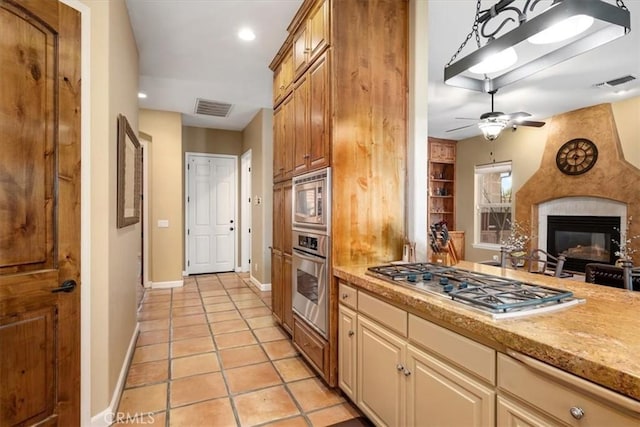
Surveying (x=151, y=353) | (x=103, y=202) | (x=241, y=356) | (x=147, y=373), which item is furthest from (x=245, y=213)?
(x=103, y=202)

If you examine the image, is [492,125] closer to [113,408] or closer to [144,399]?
[144,399]

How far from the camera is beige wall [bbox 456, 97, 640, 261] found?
473 centimetres

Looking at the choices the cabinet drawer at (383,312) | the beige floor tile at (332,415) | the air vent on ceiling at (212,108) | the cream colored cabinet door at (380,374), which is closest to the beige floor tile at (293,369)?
the beige floor tile at (332,415)

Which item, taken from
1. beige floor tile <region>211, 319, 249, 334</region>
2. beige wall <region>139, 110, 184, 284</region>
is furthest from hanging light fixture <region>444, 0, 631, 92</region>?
beige wall <region>139, 110, 184, 284</region>

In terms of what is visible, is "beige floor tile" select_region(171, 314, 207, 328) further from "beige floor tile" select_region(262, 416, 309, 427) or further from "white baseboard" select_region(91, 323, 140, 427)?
"beige floor tile" select_region(262, 416, 309, 427)

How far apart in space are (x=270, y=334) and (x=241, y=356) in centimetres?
53

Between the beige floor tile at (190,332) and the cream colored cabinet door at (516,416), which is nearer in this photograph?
the cream colored cabinet door at (516,416)

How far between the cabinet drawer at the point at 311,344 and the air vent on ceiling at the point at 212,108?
11.8ft

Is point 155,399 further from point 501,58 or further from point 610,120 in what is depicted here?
point 610,120

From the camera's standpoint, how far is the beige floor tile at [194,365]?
2623 millimetres

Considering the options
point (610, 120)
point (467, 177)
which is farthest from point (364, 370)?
point (467, 177)

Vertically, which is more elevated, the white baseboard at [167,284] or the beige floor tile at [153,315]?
the white baseboard at [167,284]

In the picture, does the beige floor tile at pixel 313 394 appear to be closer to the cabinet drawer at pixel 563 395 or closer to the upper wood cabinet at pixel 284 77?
the cabinet drawer at pixel 563 395

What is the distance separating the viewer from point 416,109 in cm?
243
